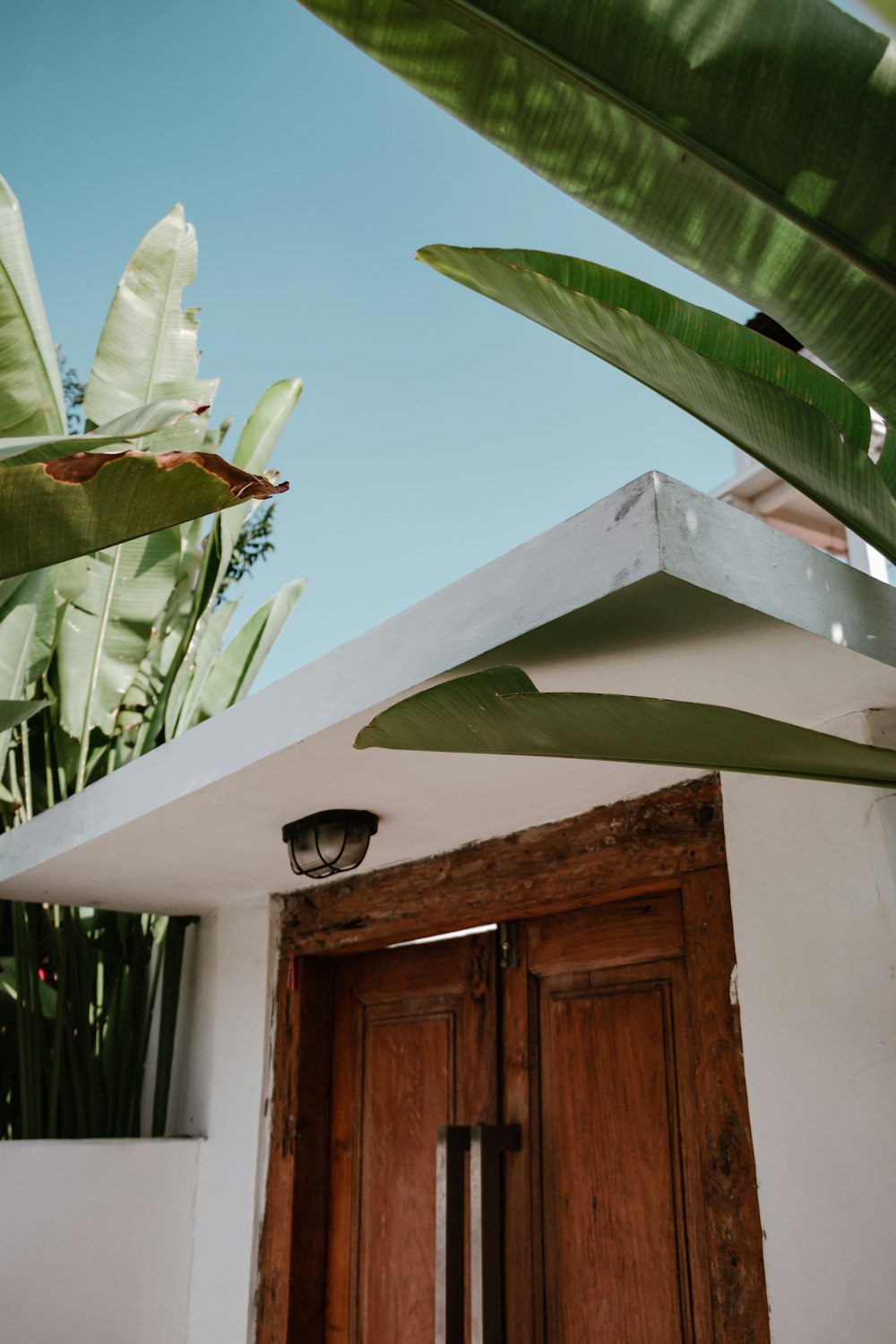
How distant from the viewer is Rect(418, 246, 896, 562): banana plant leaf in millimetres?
874

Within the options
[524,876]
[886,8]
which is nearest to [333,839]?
[524,876]

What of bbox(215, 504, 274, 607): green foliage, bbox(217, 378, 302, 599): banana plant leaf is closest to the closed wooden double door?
bbox(217, 378, 302, 599): banana plant leaf

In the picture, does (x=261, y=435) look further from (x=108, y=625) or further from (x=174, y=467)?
(x=174, y=467)

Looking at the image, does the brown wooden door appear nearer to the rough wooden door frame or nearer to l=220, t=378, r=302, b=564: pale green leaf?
the rough wooden door frame

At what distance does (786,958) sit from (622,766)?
44 cm

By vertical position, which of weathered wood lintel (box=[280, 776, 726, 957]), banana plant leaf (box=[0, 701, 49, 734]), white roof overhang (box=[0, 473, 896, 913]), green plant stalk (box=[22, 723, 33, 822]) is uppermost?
green plant stalk (box=[22, 723, 33, 822])

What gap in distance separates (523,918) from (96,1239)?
4.90 ft

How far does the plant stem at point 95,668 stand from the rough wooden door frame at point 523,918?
2.66ft

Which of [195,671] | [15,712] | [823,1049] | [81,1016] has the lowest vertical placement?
[823,1049]

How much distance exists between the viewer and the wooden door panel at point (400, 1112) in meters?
2.49

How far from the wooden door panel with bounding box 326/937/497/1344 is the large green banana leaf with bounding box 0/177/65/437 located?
179 cm

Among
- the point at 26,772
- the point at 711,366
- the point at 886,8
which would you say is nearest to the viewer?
the point at 886,8

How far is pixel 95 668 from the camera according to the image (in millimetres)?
3273

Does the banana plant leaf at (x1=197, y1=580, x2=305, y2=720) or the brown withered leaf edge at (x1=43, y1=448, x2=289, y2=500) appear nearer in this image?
the brown withered leaf edge at (x1=43, y1=448, x2=289, y2=500)
